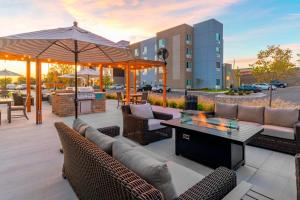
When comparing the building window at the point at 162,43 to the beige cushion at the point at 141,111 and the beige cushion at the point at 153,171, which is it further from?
the beige cushion at the point at 153,171

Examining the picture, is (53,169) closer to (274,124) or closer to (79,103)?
(274,124)

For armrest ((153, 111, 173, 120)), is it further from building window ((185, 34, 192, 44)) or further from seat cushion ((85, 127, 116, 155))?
building window ((185, 34, 192, 44))

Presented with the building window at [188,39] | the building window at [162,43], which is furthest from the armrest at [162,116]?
the building window at [162,43]

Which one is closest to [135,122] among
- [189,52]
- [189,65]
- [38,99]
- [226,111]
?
[226,111]

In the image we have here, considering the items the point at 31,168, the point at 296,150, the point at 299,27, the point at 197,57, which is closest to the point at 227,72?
the point at 197,57

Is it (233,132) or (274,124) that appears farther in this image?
(274,124)

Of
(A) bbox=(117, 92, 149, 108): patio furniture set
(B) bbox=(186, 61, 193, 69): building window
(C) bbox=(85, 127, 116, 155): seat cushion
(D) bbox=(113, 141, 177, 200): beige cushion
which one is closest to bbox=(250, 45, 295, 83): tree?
(A) bbox=(117, 92, 149, 108): patio furniture set

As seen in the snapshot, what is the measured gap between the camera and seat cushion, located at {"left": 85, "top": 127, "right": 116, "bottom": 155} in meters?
1.76

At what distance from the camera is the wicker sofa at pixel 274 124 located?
3.71m

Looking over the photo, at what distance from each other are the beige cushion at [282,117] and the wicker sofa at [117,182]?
3.37 m

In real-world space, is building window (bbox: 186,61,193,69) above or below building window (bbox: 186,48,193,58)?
below

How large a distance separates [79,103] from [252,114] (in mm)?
7362

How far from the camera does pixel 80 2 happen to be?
6980 millimetres

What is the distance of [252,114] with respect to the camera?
4.80 m
